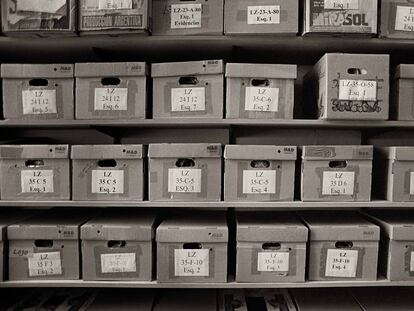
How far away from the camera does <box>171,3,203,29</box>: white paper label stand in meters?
1.17

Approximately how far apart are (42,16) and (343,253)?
52.3 inches

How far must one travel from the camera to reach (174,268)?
1197 mm

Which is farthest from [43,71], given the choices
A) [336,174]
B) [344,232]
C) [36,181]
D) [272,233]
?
[344,232]

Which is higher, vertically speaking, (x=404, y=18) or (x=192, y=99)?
(x=404, y=18)

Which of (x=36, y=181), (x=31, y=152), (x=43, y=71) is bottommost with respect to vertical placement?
(x=36, y=181)

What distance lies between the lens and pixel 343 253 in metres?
1.19

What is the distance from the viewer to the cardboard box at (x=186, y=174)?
3.93 ft

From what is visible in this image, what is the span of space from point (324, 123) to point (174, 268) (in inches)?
29.0

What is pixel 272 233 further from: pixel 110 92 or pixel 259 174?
pixel 110 92

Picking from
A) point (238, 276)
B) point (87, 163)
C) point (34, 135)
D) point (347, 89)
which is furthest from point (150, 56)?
point (238, 276)

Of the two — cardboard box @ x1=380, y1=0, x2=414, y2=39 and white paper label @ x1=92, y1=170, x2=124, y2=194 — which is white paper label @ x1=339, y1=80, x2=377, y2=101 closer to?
cardboard box @ x1=380, y1=0, x2=414, y2=39

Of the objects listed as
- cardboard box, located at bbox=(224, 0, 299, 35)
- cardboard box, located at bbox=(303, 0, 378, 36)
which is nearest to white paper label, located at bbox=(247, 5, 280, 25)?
cardboard box, located at bbox=(224, 0, 299, 35)

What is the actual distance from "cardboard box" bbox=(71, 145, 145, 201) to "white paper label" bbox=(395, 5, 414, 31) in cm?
100

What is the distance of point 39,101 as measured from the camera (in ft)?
4.00
